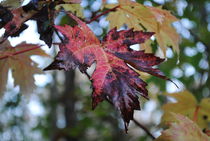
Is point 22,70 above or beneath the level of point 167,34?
beneath

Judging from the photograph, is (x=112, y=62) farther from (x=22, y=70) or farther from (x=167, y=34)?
(x=22, y=70)

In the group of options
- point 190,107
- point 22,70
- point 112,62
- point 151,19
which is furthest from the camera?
point 190,107

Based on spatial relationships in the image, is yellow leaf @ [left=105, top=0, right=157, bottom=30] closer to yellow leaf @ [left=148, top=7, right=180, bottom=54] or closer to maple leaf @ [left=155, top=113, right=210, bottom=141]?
yellow leaf @ [left=148, top=7, right=180, bottom=54]

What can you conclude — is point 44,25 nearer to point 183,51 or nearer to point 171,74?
point 171,74

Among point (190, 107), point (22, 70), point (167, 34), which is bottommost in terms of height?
point (190, 107)

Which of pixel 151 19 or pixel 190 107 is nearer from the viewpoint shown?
pixel 151 19

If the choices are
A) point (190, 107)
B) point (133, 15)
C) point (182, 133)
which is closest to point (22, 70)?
point (133, 15)

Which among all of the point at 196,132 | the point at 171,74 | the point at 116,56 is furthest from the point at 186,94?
the point at 171,74
